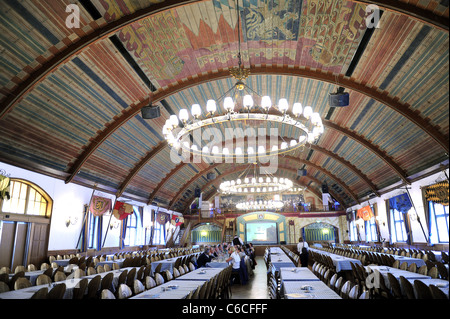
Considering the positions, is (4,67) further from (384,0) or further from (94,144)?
(384,0)

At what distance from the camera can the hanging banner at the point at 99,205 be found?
13.5m

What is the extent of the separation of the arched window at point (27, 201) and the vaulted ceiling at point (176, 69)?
2.27 ft

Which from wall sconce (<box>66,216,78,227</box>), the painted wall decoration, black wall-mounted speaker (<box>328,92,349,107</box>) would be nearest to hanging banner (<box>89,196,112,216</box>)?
wall sconce (<box>66,216,78,227</box>)

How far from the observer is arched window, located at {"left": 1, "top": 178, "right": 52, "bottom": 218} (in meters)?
9.50

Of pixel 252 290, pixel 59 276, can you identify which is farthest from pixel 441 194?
pixel 252 290

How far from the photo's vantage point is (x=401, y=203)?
14500mm

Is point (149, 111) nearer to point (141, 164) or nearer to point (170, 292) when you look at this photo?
point (141, 164)

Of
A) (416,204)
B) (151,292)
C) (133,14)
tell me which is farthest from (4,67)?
(416,204)

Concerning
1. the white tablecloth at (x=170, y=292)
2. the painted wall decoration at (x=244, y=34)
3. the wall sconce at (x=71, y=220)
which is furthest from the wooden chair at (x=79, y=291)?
the wall sconce at (x=71, y=220)

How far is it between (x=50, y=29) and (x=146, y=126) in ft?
22.1

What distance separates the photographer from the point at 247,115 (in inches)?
253

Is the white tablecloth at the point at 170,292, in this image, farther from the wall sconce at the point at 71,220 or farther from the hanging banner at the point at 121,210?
the hanging banner at the point at 121,210

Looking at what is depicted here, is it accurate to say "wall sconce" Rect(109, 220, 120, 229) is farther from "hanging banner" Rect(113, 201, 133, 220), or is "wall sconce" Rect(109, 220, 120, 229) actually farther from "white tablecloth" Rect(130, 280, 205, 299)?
"white tablecloth" Rect(130, 280, 205, 299)

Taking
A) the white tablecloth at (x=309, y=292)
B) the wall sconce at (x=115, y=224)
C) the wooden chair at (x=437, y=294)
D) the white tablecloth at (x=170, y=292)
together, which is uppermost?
the wall sconce at (x=115, y=224)
